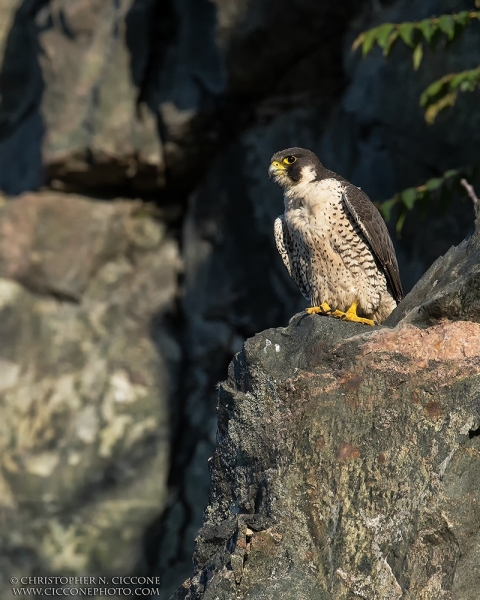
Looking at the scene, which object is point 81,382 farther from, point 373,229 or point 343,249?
point 373,229

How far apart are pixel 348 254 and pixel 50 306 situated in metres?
3.87

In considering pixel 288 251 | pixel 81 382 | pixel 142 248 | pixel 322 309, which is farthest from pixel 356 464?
pixel 142 248

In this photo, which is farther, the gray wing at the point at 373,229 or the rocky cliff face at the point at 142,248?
the rocky cliff face at the point at 142,248

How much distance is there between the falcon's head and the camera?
4922mm

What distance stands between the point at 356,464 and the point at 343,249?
177cm

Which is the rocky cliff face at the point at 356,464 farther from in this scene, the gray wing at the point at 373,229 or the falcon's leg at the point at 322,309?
the gray wing at the point at 373,229

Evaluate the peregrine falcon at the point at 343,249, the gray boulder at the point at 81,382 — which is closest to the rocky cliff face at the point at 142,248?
the gray boulder at the point at 81,382

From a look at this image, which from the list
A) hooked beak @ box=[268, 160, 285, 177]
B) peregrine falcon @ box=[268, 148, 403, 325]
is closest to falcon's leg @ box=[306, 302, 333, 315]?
peregrine falcon @ box=[268, 148, 403, 325]

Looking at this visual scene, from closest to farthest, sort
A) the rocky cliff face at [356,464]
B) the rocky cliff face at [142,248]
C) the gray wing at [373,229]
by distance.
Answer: the rocky cliff face at [356,464] < the gray wing at [373,229] < the rocky cliff face at [142,248]

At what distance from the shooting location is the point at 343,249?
15.4ft

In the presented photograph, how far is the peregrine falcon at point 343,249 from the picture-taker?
468 cm

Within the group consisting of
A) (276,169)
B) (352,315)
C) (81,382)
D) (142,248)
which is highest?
(276,169)

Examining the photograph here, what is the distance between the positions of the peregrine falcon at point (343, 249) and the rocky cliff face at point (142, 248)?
7.67ft

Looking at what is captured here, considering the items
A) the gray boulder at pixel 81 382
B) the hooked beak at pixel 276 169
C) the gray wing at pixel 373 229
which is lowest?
the gray boulder at pixel 81 382
